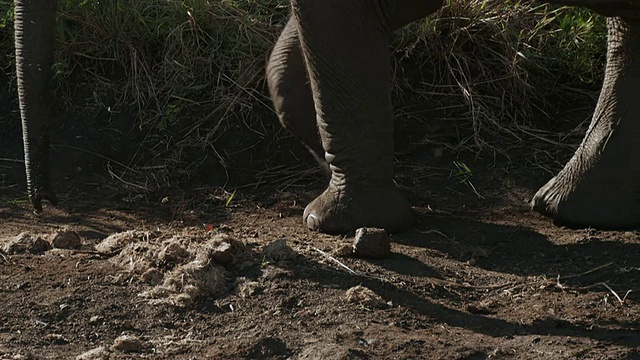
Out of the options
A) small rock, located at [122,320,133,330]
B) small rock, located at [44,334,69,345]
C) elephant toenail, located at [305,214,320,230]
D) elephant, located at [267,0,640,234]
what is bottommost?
small rock, located at [44,334,69,345]

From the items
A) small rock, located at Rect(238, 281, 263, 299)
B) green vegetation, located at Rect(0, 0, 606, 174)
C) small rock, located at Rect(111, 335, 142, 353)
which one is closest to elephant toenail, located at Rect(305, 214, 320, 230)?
small rock, located at Rect(238, 281, 263, 299)

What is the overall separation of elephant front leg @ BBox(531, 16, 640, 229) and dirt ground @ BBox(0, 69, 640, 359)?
111 millimetres

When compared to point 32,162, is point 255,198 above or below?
below

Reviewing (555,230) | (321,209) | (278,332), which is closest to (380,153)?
(321,209)

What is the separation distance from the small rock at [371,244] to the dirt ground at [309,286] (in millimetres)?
37

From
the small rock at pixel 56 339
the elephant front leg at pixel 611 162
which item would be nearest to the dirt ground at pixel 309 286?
the small rock at pixel 56 339

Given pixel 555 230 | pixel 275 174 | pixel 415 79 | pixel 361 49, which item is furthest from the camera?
pixel 415 79

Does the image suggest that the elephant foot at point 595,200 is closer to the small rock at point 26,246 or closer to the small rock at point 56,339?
the small rock at point 26,246

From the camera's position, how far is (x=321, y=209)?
4.91 meters

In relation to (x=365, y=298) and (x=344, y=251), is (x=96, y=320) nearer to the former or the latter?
(x=365, y=298)

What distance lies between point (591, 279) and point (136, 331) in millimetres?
1638

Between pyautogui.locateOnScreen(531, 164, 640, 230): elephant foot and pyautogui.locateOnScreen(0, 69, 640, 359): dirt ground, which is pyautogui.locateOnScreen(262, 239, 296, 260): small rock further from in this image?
pyautogui.locateOnScreen(531, 164, 640, 230): elephant foot

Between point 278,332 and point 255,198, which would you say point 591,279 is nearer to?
point 278,332

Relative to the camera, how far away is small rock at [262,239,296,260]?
14.1 ft
